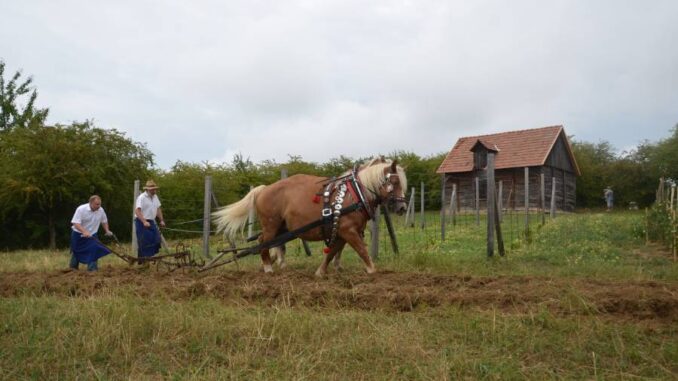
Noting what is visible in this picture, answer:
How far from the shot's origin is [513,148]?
101ft

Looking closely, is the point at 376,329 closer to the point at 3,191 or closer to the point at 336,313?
the point at 336,313

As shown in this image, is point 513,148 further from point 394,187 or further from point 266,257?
point 266,257

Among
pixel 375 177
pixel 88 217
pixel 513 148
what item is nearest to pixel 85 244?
pixel 88 217

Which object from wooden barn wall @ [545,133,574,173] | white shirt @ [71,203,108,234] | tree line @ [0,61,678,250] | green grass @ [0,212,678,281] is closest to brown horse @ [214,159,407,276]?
green grass @ [0,212,678,281]

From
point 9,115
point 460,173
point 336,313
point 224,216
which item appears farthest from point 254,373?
point 9,115

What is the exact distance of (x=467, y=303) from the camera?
515 centimetres

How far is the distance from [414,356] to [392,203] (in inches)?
147

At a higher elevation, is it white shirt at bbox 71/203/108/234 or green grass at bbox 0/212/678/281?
white shirt at bbox 71/203/108/234

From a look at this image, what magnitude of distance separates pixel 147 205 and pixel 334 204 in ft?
12.7

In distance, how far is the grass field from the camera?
360cm

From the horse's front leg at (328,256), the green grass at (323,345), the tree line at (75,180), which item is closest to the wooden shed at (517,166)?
the tree line at (75,180)

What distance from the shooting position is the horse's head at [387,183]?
7215 millimetres

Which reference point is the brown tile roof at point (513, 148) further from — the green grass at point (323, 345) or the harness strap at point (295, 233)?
the green grass at point (323, 345)

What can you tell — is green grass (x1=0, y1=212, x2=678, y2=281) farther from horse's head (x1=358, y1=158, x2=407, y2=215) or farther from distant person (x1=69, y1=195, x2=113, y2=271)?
horse's head (x1=358, y1=158, x2=407, y2=215)
